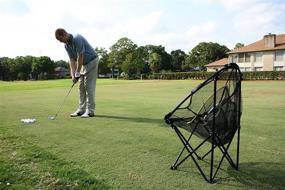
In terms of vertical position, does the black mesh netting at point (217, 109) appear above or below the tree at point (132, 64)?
below

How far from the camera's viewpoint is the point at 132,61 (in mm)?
86250

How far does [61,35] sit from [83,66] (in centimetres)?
96

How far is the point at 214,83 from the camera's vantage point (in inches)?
126

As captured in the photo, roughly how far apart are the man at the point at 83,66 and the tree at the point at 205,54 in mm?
89339

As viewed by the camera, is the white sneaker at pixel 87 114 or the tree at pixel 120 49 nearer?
the white sneaker at pixel 87 114

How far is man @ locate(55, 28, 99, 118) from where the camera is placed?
7645 mm

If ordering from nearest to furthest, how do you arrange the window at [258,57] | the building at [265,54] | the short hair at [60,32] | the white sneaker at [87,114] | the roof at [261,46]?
the short hair at [60,32]
the white sneaker at [87,114]
the building at [265,54]
the roof at [261,46]
the window at [258,57]

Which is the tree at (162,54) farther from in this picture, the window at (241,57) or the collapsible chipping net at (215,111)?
the collapsible chipping net at (215,111)

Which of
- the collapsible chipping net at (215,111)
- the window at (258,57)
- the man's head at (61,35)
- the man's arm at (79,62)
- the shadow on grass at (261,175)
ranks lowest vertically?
the shadow on grass at (261,175)

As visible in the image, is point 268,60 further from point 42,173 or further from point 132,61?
point 42,173

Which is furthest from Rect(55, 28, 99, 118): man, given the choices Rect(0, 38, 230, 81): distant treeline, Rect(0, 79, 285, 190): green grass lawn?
Rect(0, 38, 230, 81): distant treeline

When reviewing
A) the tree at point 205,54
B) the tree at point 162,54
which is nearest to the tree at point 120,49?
the tree at point 162,54

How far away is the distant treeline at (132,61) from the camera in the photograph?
90456 millimetres

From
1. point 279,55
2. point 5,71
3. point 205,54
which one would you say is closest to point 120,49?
point 205,54
